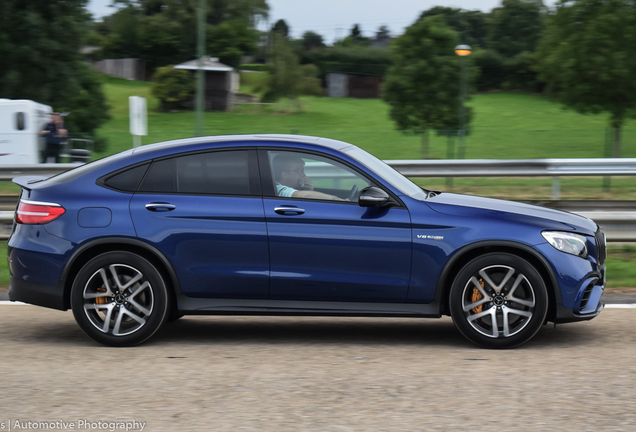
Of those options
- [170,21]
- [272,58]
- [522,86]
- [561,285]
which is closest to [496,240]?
[561,285]

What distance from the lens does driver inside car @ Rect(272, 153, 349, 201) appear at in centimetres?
574

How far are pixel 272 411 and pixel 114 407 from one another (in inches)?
34.6

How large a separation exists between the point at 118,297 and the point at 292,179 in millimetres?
1521

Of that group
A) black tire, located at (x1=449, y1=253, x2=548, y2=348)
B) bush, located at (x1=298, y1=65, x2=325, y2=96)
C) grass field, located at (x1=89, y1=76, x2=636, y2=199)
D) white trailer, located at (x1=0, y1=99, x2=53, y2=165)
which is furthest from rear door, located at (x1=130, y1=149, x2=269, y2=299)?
bush, located at (x1=298, y1=65, x2=325, y2=96)

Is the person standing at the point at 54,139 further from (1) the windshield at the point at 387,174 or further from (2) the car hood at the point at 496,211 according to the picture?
(2) the car hood at the point at 496,211

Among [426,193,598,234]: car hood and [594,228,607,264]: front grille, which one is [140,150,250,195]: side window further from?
[594,228,607,264]: front grille

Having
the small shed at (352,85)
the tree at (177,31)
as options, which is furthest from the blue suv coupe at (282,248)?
the small shed at (352,85)

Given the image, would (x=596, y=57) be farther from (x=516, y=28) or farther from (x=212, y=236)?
(x=516, y=28)

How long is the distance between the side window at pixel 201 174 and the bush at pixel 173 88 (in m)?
48.5

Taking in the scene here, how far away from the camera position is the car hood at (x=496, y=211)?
5.61 m

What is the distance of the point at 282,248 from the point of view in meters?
5.61

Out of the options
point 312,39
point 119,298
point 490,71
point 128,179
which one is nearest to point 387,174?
point 128,179

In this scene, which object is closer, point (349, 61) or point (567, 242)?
point (567, 242)

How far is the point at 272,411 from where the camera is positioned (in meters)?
4.27
